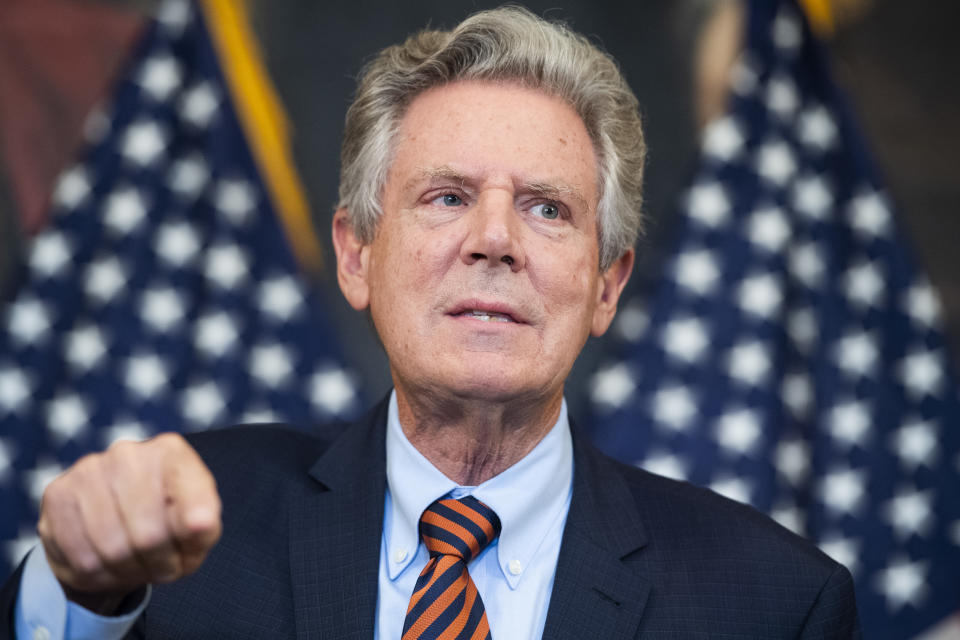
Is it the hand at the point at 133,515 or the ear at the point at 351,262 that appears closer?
the hand at the point at 133,515

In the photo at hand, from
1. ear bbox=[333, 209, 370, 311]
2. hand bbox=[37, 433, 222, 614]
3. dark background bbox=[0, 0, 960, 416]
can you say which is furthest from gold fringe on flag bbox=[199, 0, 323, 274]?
hand bbox=[37, 433, 222, 614]

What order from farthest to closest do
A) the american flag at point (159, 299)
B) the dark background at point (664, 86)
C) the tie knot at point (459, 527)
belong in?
the dark background at point (664, 86)
the american flag at point (159, 299)
the tie knot at point (459, 527)

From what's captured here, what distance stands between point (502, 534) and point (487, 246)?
580 millimetres

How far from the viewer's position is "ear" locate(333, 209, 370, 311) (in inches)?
93.0

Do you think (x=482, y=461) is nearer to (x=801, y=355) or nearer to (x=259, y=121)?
(x=801, y=355)

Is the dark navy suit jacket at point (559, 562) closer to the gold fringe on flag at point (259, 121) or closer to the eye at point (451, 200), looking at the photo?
the eye at point (451, 200)

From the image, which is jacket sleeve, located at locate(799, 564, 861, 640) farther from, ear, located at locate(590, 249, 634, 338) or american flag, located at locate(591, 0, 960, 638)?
american flag, located at locate(591, 0, 960, 638)

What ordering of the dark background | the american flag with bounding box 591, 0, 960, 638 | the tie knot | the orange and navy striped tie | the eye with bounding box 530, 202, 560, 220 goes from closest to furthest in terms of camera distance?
the orange and navy striped tie < the tie knot < the eye with bounding box 530, 202, 560, 220 < the american flag with bounding box 591, 0, 960, 638 < the dark background

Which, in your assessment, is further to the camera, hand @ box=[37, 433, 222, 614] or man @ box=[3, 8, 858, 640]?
man @ box=[3, 8, 858, 640]

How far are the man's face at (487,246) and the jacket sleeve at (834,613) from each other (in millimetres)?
700

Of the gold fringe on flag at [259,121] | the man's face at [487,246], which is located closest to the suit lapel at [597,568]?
the man's face at [487,246]

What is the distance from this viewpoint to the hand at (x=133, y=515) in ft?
4.24

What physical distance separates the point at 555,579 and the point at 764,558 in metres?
0.48

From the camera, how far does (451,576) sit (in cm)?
189
